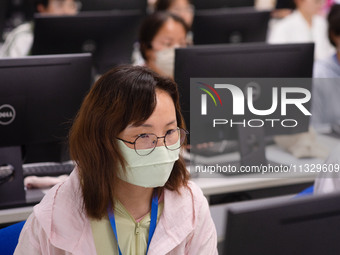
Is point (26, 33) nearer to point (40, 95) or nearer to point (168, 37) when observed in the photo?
point (168, 37)

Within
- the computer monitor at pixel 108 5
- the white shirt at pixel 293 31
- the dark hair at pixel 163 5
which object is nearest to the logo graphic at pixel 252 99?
the dark hair at pixel 163 5

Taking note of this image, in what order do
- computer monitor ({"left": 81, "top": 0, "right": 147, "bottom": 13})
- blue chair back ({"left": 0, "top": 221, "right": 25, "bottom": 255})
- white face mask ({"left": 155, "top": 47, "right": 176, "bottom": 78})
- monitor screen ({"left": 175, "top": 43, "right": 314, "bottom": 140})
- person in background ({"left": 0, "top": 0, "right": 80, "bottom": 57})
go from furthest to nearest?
1. computer monitor ({"left": 81, "top": 0, "right": 147, "bottom": 13})
2. person in background ({"left": 0, "top": 0, "right": 80, "bottom": 57})
3. white face mask ({"left": 155, "top": 47, "right": 176, "bottom": 78})
4. monitor screen ({"left": 175, "top": 43, "right": 314, "bottom": 140})
5. blue chair back ({"left": 0, "top": 221, "right": 25, "bottom": 255})

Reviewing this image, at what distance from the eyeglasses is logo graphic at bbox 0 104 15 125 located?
0.72 metres

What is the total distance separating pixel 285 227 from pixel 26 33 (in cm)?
323

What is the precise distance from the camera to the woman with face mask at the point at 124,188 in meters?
1.45

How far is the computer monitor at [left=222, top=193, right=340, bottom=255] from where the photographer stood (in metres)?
0.98

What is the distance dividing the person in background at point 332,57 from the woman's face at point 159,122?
1.90 metres

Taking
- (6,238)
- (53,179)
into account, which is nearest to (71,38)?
(53,179)

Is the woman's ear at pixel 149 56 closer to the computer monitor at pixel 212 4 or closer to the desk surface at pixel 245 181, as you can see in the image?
the desk surface at pixel 245 181

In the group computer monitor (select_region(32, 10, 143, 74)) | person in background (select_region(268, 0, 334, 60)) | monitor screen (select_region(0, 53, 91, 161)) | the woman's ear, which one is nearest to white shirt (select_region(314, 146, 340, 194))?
monitor screen (select_region(0, 53, 91, 161))

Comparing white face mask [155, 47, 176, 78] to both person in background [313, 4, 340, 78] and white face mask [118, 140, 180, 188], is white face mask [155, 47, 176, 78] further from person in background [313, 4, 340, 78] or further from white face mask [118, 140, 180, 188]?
white face mask [118, 140, 180, 188]

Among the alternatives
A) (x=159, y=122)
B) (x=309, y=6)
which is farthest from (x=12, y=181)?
(x=309, y=6)

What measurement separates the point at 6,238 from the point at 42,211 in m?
0.21

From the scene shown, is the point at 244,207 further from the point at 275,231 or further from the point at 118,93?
the point at 118,93
